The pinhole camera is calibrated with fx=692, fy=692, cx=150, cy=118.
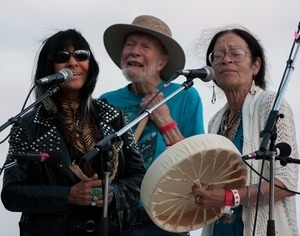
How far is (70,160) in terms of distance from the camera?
13.0ft

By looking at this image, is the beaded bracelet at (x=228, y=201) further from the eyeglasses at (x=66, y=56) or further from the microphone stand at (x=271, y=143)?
the eyeglasses at (x=66, y=56)

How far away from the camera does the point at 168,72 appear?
532cm

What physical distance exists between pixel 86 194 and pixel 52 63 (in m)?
0.93

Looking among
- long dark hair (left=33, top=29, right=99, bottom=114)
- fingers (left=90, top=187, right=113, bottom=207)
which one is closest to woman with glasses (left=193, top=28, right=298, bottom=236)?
fingers (left=90, top=187, right=113, bottom=207)

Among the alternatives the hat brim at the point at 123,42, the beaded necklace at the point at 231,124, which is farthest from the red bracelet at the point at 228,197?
the hat brim at the point at 123,42

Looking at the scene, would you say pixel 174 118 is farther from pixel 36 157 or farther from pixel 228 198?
pixel 36 157

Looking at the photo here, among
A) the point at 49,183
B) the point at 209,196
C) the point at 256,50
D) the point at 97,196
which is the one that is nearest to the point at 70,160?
the point at 49,183

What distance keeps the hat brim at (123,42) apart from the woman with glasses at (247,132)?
271 mm

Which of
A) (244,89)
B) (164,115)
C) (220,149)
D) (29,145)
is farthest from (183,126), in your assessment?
(29,145)

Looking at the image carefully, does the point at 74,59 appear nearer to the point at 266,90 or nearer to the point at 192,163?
the point at 192,163

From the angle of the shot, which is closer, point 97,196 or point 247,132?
point 97,196

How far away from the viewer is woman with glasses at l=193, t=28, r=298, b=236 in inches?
169

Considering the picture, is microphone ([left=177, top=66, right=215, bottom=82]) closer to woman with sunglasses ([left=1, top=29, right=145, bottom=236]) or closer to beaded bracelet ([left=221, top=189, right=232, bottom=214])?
woman with sunglasses ([left=1, top=29, right=145, bottom=236])

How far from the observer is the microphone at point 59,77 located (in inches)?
153
